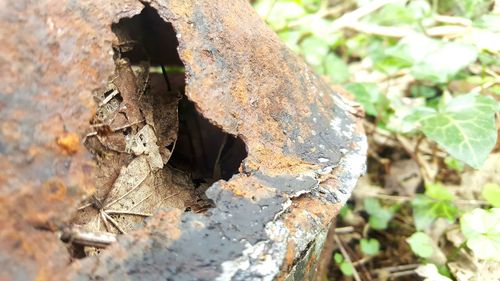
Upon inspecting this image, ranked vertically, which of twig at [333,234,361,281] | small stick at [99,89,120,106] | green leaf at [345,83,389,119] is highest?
small stick at [99,89,120,106]

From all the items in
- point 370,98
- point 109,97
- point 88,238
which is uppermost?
point 109,97

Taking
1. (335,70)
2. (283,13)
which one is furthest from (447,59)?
(283,13)

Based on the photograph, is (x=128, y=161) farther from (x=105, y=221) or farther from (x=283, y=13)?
(x=283, y=13)

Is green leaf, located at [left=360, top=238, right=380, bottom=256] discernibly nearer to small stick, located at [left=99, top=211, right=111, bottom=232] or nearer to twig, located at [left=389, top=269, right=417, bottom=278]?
twig, located at [left=389, top=269, right=417, bottom=278]

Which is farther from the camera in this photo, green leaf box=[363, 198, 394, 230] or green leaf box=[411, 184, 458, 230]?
green leaf box=[363, 198, 394, 230]

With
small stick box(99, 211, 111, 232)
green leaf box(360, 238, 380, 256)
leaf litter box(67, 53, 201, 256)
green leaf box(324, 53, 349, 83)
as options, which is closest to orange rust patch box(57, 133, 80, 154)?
leaf litter box(67, 53, 201, 256)

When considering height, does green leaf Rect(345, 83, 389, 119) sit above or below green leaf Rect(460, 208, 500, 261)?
above
